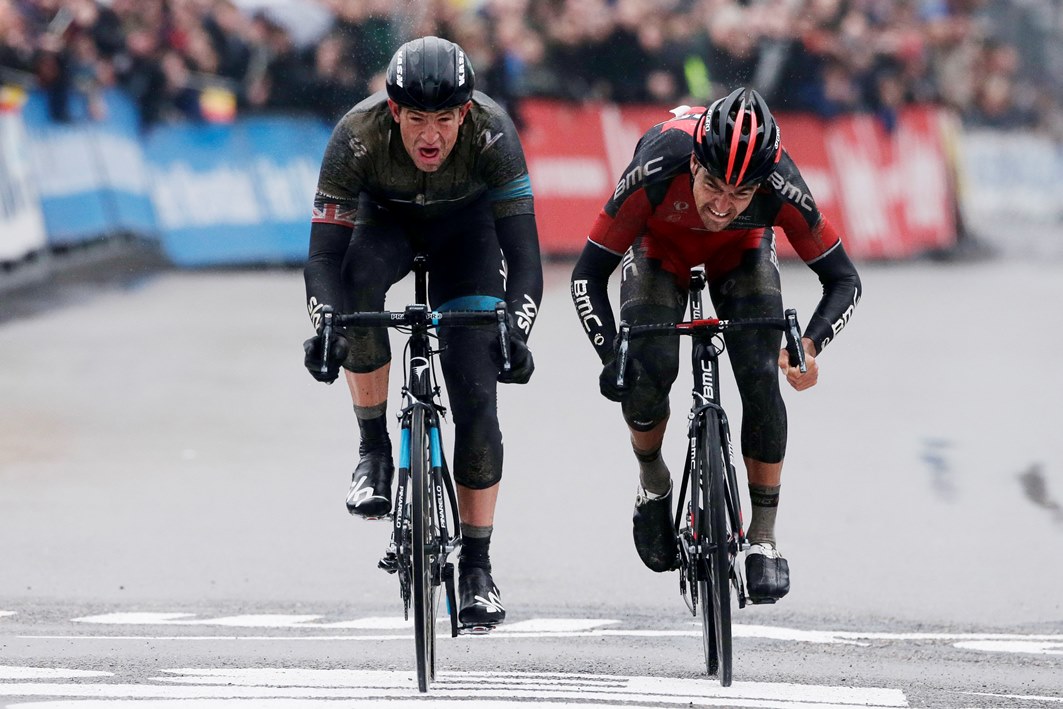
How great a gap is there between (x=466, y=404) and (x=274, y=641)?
118 cm

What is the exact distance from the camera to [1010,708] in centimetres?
518

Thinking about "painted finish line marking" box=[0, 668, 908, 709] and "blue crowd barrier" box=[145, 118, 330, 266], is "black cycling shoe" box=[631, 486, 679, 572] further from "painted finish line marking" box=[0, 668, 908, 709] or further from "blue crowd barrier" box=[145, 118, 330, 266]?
"blue crowd barrier" box=[145, 118, 330, 266]

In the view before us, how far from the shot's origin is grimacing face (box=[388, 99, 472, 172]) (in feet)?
17.7

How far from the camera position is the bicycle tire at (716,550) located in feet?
17.6

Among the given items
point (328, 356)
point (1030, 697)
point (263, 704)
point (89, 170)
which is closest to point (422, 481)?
point (328, 356)

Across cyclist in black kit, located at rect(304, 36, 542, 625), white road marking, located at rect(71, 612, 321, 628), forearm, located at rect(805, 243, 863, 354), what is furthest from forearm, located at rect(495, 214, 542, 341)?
white road marking, located at rect(71, 612, 321, 628)

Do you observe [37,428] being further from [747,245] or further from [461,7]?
[461,7]

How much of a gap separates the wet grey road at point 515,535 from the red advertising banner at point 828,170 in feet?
8.06

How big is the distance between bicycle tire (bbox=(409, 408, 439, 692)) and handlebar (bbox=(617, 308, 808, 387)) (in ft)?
2.21

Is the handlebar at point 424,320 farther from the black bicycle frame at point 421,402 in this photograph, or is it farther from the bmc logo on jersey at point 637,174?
the bmc logo on jersey at point 637,174

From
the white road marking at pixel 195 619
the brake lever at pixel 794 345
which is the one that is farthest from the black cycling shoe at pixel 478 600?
the brake lever at pixel 794 345

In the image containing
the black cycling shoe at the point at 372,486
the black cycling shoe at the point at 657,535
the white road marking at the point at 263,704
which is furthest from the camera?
the black cycling shoe at the point at 657,535

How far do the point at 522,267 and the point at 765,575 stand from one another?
1.27 m

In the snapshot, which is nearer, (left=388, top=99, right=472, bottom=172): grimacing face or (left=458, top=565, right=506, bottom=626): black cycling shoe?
(left=388, top=99, right=472, bottom=172): grimacing face
